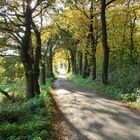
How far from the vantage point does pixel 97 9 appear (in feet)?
105

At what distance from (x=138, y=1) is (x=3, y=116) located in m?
22.6

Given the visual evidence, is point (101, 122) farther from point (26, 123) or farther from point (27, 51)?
point (27, 51)

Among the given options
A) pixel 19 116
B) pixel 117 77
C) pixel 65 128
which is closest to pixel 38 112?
pixel 19 116

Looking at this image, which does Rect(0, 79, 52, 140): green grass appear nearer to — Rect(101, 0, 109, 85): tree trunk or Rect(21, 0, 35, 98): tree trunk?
Rect(21, 0, 35, 98): tree trunk

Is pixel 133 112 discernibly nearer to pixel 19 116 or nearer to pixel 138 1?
pixel 19 116

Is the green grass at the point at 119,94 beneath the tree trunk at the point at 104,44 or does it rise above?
beneath

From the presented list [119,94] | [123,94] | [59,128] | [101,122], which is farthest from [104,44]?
[59,128]

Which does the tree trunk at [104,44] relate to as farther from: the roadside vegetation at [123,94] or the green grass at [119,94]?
the green grass at [119,94]

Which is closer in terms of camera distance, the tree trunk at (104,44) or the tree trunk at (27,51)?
the tree trunk at (27,51)

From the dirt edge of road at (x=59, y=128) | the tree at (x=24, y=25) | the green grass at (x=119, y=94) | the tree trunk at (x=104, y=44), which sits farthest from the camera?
the tree trunk at (x=104, y=44)

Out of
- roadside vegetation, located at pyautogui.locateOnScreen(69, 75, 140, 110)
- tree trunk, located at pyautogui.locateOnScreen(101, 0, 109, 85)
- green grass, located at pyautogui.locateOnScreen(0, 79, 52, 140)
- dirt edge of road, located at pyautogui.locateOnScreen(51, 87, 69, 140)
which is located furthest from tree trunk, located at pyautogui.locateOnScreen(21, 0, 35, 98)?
tree trunk, located at pyautogui.locateOnScreen(101, 0, 109, 85)

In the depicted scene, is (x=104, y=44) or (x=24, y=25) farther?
(x=104, y=44)

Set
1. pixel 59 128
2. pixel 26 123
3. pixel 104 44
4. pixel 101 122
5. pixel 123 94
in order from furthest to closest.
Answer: pixel 104 44
pixel 123 94
pixel 101 122
pixel 59 128
pixel 26 123

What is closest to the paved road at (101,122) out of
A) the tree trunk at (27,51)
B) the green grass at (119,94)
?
the green grass at (119,94)
